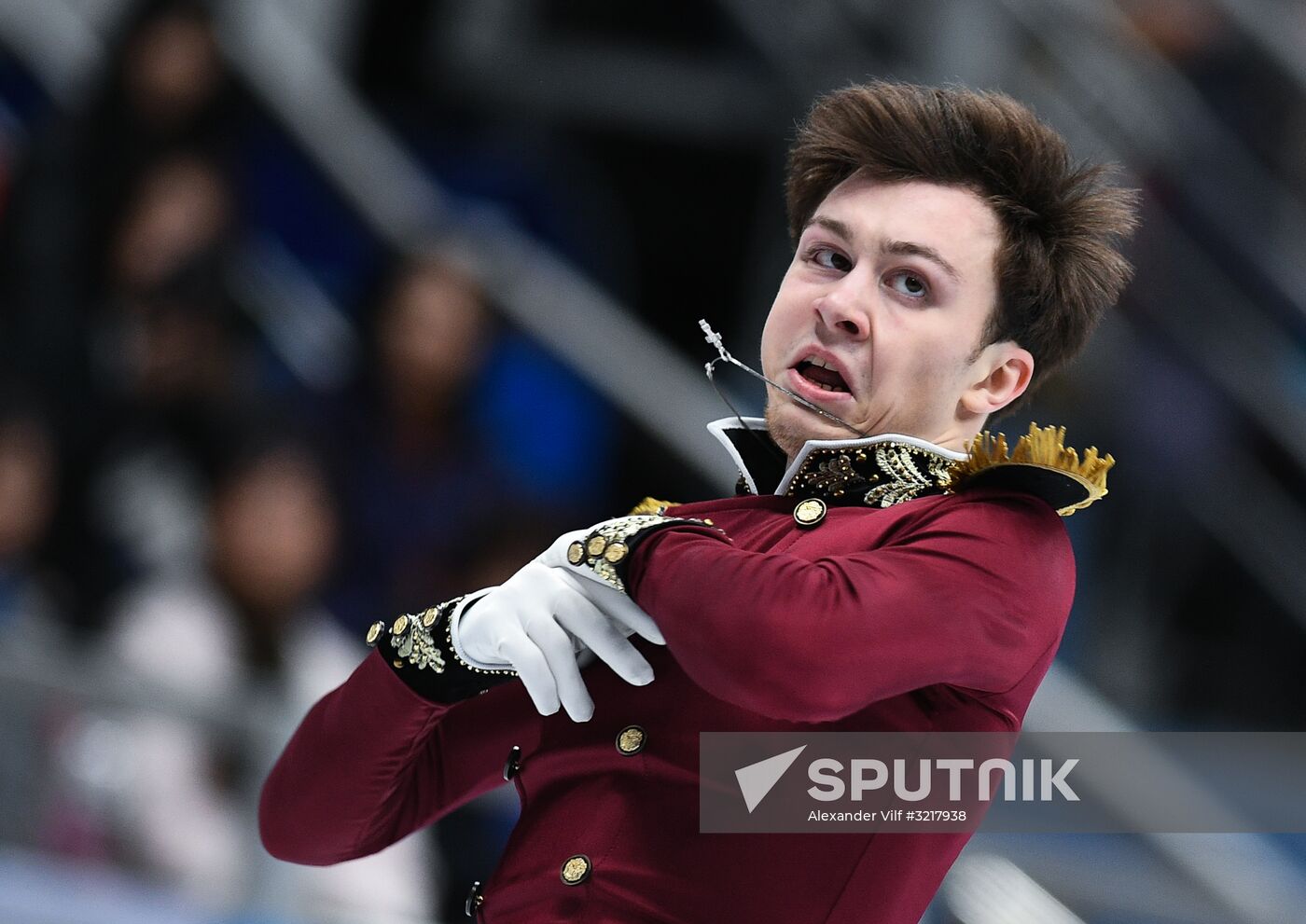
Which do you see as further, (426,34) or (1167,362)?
(426,34)

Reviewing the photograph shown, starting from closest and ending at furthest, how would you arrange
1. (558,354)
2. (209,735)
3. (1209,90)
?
(209,735) < (558,354) < (1209,90)

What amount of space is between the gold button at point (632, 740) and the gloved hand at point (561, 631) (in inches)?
1.5

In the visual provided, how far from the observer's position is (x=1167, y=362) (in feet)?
15.6

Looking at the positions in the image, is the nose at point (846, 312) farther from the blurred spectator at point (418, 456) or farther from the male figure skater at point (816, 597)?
the blurred spectator at point (418, 456)

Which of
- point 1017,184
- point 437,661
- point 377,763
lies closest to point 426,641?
point 437,661

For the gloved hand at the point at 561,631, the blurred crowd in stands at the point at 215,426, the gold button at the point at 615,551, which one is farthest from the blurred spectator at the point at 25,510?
the gold button at the point at 615,551

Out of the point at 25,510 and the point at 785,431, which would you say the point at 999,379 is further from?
the point at 25,510

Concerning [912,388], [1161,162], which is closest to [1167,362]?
[1161,162]

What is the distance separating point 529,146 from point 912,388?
12.8ft

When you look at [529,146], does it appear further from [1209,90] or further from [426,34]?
[1209,90]

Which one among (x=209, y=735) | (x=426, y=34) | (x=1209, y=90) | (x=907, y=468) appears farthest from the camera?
(x=426, y=34)

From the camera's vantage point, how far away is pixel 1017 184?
183 cm

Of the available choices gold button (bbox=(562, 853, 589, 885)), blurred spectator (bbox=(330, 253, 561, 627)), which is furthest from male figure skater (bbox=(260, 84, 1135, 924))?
blurred spectator (bbox=(330, 253, 561, 627))

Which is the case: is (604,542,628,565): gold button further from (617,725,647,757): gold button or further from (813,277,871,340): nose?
(813,277,871,340): nose
